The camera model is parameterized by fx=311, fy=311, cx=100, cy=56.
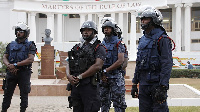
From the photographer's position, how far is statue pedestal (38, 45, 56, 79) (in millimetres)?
15445

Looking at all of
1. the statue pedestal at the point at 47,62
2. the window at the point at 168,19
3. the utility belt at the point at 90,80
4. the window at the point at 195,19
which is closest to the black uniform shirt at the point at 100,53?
the utility belt at the point at 90,80

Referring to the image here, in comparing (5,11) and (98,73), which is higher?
(5,11)

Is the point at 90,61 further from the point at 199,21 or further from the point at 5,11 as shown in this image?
the point at 199,21

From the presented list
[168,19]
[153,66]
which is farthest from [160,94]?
[168,19]

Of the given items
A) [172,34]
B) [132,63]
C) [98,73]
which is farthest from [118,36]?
[172,34]

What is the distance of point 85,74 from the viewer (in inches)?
182

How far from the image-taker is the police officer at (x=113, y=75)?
5.90 metres

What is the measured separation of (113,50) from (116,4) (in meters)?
15.4

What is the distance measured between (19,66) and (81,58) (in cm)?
251

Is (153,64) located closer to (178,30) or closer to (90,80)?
(90,80)

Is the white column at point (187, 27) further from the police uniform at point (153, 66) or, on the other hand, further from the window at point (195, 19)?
the police uniform at point (153, 66)

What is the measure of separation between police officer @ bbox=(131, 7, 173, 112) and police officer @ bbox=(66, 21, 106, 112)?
645mm

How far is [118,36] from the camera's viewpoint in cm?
651

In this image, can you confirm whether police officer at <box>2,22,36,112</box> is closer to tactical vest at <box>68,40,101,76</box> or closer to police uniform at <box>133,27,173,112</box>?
tactical vest at <box>68,40,101,76</box>
